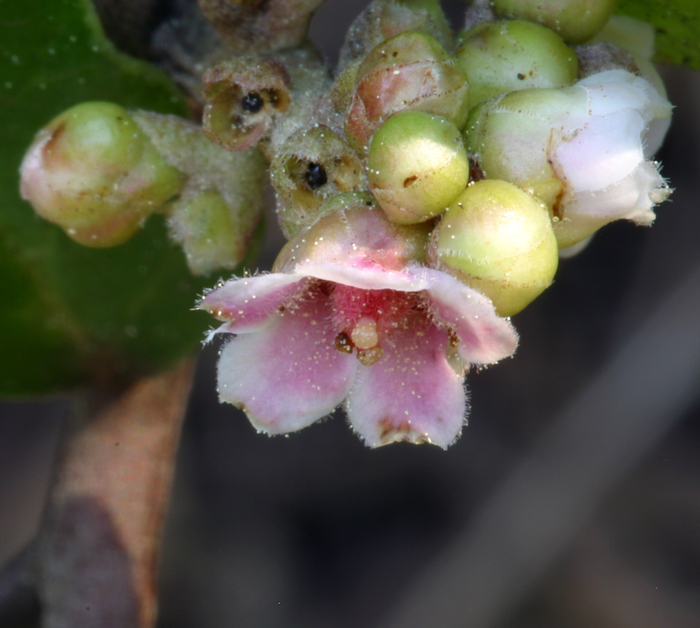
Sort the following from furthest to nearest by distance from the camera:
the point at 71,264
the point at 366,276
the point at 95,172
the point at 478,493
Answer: the point at 478,493 < the point at 71,264 < the point at 95,172 < the point at 366,276

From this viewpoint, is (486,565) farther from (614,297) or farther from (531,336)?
(614,297)

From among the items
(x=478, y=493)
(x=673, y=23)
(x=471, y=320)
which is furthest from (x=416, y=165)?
(x=478, y=493)

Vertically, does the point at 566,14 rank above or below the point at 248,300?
above

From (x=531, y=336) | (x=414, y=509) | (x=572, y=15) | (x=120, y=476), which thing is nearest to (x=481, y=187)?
(x=572, y=15)

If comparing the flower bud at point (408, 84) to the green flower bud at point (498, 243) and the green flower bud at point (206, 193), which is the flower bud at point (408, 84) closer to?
the green flower bud at point (498, 243)

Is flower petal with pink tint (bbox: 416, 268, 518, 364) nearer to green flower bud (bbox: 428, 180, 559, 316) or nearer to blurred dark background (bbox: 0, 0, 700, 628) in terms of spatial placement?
green flower bud (bbox: 428, 180, 559, 316)

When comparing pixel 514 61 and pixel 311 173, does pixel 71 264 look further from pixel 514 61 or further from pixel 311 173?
pixel 514 61

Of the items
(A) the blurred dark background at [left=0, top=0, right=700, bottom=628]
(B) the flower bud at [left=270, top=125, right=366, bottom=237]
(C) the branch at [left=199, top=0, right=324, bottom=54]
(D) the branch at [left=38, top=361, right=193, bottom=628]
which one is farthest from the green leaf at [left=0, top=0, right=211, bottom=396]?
(A) the blurred dark background at [left=0, top=0, right=700, bottom=628]
